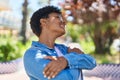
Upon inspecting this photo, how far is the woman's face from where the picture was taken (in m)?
2.53

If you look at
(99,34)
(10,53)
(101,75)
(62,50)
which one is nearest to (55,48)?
(62,50)

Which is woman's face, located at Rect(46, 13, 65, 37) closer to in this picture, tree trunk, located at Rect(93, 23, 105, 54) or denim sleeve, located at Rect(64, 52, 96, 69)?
denim sleeve, located at Rect(64, 52, 96, 69)

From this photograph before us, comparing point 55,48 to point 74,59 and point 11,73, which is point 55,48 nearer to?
point 74,59

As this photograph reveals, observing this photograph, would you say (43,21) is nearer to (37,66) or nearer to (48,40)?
(48,40)

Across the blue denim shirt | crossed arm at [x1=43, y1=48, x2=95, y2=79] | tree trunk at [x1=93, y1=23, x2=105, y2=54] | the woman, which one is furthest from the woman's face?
tree trunk at [x1=93, y1=23, x2=105, y2=54]

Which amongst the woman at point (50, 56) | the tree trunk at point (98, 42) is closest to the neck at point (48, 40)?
the woman at point (50, 56)

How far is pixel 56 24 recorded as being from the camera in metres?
2.54

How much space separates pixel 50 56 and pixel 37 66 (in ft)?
0.40

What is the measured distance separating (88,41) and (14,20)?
4.72 metres

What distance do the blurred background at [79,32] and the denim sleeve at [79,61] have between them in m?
1.18

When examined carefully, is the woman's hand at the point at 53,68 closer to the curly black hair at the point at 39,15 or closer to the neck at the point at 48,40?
the neck at the point at 48,40

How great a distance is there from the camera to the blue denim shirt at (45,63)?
2.32 meters

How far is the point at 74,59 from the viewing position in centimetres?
243

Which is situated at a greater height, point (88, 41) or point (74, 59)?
point (74, 59)
